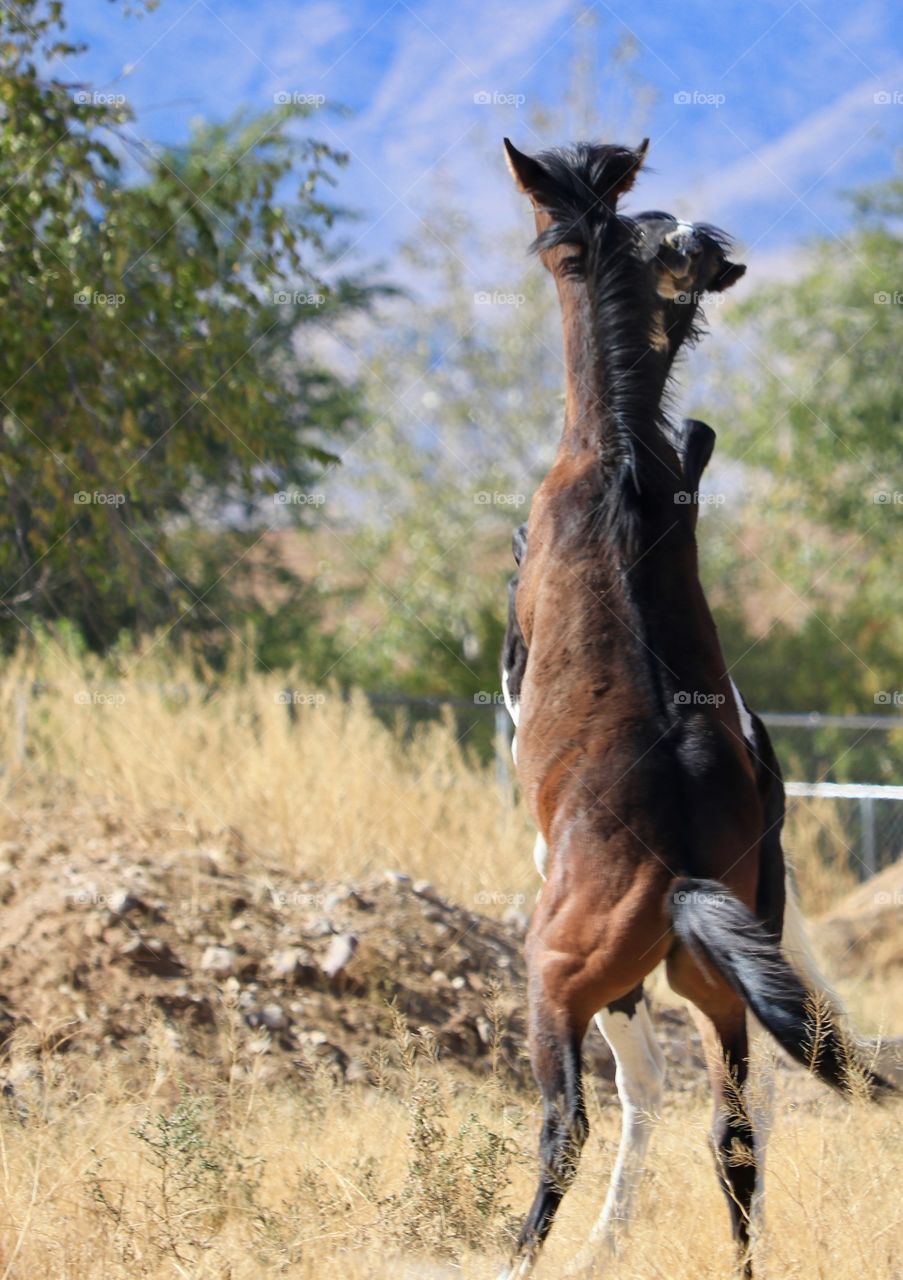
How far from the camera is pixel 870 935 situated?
10062 mm

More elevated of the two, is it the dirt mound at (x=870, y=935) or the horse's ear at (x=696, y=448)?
the horse's ear at (x=696, y=448)

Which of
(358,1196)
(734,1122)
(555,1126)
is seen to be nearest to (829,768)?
(358,1196)

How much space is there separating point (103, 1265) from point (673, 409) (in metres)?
3.12

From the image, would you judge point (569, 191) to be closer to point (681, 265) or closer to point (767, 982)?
point (681, 265)

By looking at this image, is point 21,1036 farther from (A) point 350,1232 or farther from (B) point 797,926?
(B) point 797,926

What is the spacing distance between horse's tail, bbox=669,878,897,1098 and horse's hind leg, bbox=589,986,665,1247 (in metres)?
0.73

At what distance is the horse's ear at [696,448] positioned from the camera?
470cm

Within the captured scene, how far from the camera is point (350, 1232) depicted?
155 inches

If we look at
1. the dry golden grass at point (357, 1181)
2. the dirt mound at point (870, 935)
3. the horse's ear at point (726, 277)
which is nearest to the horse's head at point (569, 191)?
the horse's ear at point (726, 277)

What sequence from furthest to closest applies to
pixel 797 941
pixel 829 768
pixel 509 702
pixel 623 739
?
pixel 829 768 → pixel 509 702 → pixel 797 941 → pixel 623 739

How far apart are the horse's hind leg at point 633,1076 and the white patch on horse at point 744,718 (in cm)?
87

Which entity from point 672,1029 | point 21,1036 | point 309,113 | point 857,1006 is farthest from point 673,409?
A: point 309,113

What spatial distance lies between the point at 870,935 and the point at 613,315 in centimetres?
689

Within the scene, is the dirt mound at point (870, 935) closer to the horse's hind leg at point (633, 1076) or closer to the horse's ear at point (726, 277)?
the horse's hind leg at point (633, 1076)
